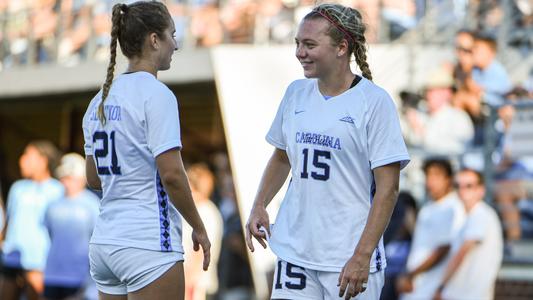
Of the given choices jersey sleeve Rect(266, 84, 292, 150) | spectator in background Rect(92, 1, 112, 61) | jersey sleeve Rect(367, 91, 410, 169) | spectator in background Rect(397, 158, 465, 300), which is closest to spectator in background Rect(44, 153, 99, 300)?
spectator in background Rect(397, 158, 465, 300)

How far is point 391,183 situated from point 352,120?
0.32 m

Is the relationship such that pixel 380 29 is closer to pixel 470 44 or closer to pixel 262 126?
pixel 262 126

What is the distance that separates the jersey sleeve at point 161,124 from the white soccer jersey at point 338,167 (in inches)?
21.9

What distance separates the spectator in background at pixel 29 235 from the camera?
13.3 m

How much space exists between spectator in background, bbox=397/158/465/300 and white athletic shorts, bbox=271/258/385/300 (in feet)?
16.8

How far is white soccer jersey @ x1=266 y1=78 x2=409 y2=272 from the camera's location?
5402 millimetres

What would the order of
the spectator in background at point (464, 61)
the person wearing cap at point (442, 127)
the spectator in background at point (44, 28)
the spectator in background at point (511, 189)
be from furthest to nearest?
the spectator in background at point (44, 28), the person wearing cap at point (442, 127), the spectator in background at point (464, 61), the spectator in background at point (511, 189)

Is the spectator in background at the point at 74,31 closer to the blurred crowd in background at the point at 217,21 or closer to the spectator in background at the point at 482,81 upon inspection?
the blurred crowd in background at the point at 217,21

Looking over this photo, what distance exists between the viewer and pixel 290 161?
563 cm

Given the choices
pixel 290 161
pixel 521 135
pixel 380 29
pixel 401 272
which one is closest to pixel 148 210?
pixel 290 161

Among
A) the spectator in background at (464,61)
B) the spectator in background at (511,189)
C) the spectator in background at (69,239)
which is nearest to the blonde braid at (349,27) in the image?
the spectator in background at (511,189)

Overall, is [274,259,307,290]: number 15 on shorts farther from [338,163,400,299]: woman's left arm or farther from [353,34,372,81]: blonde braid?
[353,34,372,81]: blonde braid

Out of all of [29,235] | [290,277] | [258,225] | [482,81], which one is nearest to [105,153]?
[258,225]

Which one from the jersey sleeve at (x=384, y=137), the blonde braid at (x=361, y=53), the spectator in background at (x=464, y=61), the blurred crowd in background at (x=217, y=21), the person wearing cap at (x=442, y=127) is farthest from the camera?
the blurred crowd in background at (x=217, y=21)
